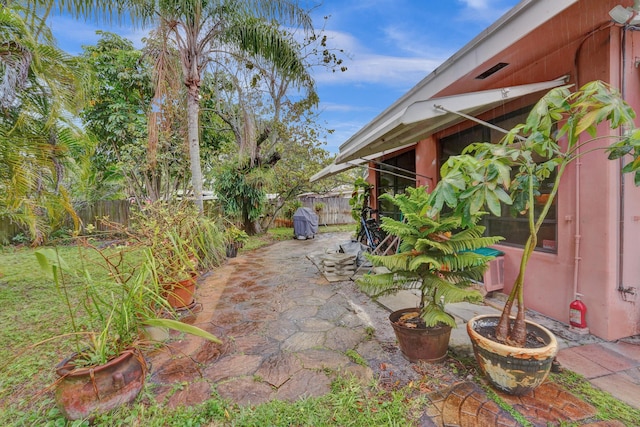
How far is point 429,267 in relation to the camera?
227 cm

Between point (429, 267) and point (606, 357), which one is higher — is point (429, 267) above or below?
above

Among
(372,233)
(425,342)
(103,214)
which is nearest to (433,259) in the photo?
(425,342)

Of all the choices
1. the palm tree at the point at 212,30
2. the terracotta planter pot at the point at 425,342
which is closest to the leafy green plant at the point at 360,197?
the palm tree at the point at 212,30

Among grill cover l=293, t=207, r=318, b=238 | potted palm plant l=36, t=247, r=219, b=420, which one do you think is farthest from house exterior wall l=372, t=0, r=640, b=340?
grill cover l=293, t=207, r=318, b=238

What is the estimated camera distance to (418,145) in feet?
17.8

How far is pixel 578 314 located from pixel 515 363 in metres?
1.58

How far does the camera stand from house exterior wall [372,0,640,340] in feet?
8.18

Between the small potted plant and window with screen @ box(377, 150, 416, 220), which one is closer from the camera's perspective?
window with screen @ box(377, 150, 416, 220)

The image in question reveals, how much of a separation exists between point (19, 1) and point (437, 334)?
658cm

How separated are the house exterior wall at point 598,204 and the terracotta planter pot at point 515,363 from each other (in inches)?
47.3

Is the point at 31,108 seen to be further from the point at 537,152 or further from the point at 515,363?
the point at 515,363

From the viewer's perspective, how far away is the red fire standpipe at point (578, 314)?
2721 mm

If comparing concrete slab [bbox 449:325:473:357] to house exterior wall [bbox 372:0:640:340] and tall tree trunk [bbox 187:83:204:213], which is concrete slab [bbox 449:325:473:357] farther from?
tall tree trunk [bbox 187:83:204:213]

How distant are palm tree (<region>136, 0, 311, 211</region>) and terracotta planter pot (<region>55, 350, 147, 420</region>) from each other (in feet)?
13.2
